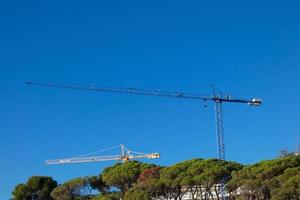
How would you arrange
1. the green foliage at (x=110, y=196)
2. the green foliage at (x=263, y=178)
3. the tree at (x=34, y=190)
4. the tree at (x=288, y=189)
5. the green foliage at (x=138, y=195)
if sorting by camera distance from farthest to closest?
the tree at (x=34, y=190) < the green foliage at (x=110, y=196) < the green foliage at (x=138, y=195) < the green foliage at (x=263, y=178) < the tree at (x=288, y=189)

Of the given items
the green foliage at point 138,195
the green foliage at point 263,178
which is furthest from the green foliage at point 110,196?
the green foliage at point 263,178

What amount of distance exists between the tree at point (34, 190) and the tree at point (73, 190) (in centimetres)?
608

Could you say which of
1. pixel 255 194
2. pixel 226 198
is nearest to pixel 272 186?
pixel 255 194

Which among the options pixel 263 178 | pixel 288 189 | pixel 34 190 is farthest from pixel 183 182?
pixel 34 190

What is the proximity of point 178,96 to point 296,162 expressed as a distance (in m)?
84.1

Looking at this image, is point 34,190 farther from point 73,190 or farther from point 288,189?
point 288,189

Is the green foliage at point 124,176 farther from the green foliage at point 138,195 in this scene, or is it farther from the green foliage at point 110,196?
the green foliage at point 138,195

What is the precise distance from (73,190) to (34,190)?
10674 millimetres

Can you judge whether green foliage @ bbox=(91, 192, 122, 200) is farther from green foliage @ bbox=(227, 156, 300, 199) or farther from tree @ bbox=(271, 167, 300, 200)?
tree @ bbox=(271, 167, 300, 200)

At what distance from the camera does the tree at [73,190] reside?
4587 inches

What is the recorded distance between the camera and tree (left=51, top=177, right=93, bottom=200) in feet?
382

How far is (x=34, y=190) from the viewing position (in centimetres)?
12394

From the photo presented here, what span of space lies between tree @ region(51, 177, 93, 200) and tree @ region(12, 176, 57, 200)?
19.9 ft

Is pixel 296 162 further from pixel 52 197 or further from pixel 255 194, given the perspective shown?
pixel 52 197
